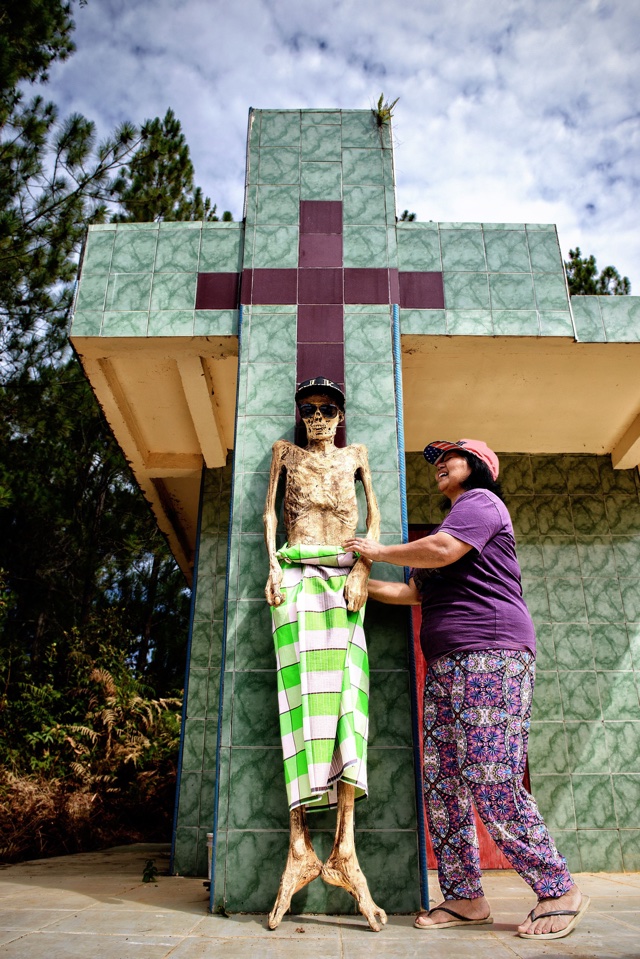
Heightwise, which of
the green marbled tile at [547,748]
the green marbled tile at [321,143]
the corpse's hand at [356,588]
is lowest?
the green marbled tile at [547,748]

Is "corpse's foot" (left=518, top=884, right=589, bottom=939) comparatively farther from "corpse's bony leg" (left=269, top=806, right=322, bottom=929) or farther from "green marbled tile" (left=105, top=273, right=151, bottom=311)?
"green marbled tile" (left=105, top=273, right=151, bottom=311)

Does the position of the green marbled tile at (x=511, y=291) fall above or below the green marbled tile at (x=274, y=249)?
below

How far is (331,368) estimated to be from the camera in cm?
388

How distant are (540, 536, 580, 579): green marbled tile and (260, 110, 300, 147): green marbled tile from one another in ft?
11.6

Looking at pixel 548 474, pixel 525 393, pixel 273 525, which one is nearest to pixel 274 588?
pixel 273 525

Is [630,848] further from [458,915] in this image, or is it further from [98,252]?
[98,252]

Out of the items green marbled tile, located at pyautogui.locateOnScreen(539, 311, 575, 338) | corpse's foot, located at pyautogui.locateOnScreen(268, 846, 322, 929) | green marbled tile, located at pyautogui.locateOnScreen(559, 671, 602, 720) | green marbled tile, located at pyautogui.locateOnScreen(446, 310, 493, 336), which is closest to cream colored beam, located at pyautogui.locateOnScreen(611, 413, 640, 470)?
green marbled tile, located at pyautogui.locateOnScreen(539, 311, 575, 338)

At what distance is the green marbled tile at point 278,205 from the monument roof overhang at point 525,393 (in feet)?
3.52

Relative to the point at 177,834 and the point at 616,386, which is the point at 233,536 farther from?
the point at 616,386

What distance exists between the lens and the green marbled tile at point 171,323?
4.12 m

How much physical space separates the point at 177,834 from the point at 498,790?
10.3 feet

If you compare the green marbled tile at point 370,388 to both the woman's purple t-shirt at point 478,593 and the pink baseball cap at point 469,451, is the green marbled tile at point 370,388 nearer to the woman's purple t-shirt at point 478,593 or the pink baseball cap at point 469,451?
the pink baseball cap at point 469,451

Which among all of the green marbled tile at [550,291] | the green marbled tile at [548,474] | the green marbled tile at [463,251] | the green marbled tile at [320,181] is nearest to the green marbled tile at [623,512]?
the green marbled tile at [548,474]

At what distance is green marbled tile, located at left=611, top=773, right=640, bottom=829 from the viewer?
4.84 metres
